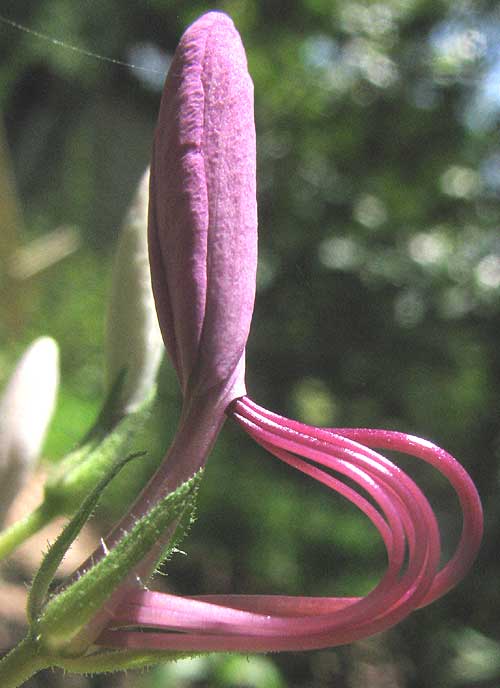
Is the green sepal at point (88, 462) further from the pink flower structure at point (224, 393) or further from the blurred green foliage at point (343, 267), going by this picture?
the blurred green foliage at point (343, 267)

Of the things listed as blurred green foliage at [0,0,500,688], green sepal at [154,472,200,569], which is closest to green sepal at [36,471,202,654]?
green sepal at [154,472,200,569]

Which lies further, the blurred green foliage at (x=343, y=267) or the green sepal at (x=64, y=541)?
the blurred green foliage at (x=343, y=267)

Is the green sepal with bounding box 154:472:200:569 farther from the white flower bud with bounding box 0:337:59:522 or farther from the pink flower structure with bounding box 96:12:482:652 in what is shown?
the white flower bud with bounding box 0:337:59:522

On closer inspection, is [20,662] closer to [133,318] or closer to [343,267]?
[133,318]

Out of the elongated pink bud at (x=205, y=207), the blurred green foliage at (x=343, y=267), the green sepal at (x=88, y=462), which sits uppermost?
the elongated pink bud at (x=205, y=207)

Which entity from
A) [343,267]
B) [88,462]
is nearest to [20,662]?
[88,462]

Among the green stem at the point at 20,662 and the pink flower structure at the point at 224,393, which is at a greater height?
the pink flower structure at the point at 224,393

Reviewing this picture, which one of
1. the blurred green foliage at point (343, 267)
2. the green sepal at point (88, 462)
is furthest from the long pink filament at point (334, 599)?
the blurred green foliage at point (343, 267)
